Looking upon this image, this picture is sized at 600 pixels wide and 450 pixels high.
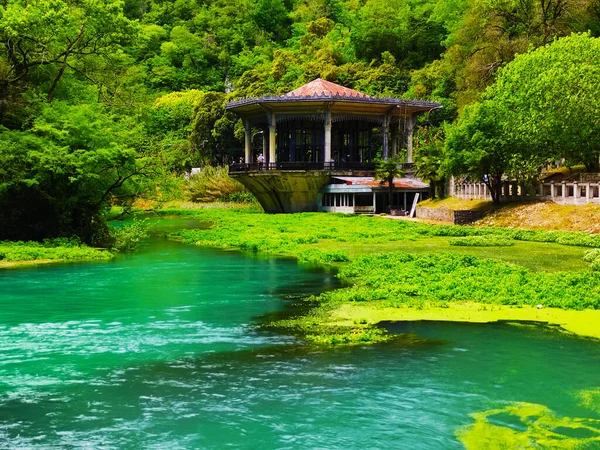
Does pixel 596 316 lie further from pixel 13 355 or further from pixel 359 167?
pixel 359 167

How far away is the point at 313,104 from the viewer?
59688 mm

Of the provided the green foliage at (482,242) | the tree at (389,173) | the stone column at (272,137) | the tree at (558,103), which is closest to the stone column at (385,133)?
the tree at (389,173)

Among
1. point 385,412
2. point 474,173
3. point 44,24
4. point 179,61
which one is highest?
point 179,61

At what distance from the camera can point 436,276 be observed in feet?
64.6

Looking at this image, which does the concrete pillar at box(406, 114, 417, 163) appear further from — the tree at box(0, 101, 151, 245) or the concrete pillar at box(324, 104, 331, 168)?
the tree at box(0, 101, 151, 245)

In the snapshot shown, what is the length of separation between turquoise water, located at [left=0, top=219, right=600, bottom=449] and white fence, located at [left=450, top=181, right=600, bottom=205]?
24.4 m

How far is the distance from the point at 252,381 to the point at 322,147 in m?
54.0

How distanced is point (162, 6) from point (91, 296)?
132 meters

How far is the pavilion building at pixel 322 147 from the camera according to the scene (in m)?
58.4

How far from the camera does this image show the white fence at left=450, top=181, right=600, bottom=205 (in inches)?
1432

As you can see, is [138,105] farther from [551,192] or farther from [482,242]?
[482,242]

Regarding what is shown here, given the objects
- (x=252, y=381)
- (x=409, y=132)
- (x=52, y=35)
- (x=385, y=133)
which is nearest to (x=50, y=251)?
(x=52, y=35)

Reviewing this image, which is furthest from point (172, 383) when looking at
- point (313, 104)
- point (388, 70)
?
point (388, 70)

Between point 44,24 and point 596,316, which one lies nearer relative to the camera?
point 596,316
